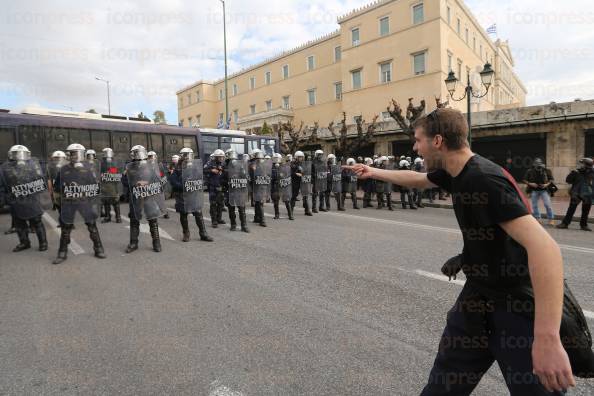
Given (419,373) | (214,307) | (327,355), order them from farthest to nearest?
(214,307) → (327,355) → (419,373)

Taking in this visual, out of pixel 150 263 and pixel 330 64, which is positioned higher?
pixel 330 64

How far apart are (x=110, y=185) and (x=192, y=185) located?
419 cm

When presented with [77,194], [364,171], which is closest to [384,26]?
[77,194]

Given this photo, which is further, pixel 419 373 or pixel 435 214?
pixel 435 214

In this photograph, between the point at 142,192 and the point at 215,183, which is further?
the point at 215,183

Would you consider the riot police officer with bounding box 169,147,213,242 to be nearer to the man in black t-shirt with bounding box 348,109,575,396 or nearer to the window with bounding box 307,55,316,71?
the man in black t-shirt with bounding box 348,109,575,396

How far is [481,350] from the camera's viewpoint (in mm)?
1709

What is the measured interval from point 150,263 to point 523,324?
18.4ft

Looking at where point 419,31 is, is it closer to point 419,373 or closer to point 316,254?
point 316,254

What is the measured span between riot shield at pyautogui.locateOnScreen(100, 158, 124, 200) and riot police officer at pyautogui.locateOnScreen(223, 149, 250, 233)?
374cm

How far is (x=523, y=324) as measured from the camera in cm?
149

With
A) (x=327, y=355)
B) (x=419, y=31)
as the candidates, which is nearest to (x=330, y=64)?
(x=419, y=31)

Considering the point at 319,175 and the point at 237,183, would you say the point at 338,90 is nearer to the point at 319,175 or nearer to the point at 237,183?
the point at 319,175

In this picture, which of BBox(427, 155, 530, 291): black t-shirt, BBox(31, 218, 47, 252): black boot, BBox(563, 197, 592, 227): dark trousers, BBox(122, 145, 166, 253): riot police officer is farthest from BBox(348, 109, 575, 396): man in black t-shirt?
BBox(563, 197, 592, 227): dark trousers
